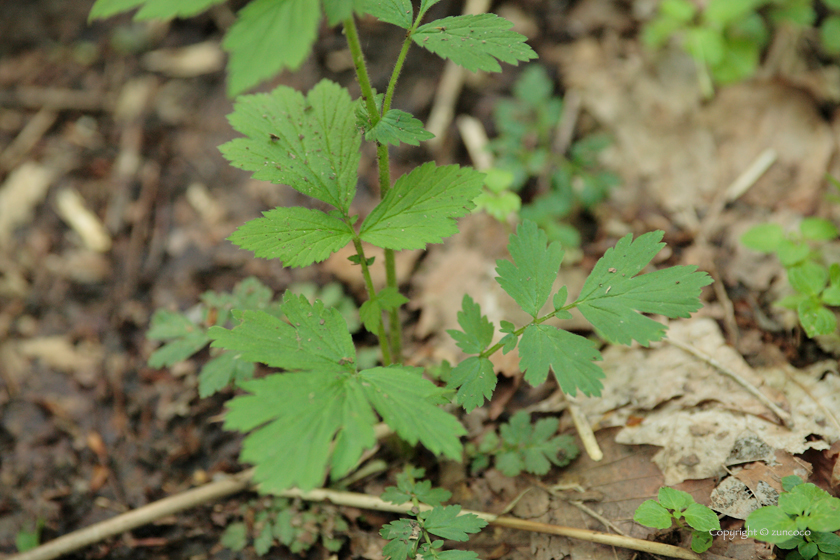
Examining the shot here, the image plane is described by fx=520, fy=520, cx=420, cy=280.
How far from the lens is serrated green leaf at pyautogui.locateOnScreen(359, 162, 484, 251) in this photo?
1.58 m

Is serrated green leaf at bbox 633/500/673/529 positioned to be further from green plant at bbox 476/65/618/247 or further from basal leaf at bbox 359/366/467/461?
green plant at bbox 476/65/618/247

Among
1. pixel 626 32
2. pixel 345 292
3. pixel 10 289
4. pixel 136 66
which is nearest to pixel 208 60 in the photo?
pixel 136 66

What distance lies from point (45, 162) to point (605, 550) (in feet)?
12.8

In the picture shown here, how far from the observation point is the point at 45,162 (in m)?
3.45

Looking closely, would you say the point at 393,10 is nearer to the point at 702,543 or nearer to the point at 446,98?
the point at 446,98

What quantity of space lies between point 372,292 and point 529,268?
0.52 metres

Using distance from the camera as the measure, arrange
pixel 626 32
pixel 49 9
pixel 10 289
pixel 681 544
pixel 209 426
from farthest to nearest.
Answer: pixel 49 9 → pixel 626 32 → pixel 10 289 → pixel 209 426 → pixel 681 544

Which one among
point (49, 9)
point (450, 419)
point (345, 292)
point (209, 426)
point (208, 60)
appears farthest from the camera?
point (49, 9)

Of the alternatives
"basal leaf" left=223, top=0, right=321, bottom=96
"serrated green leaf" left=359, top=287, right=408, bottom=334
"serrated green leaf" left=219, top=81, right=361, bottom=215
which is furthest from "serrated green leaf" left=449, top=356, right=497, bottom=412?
"basal leaf" left=223, top=0, right=321, bottom=96

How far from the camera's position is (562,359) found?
1541mm

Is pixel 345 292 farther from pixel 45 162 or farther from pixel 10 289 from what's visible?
pixel 45 162

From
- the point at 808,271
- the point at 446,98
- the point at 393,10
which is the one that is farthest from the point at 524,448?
the point at 446,98

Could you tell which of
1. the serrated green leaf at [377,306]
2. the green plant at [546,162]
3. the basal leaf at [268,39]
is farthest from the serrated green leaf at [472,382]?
the green plant at [546,162]

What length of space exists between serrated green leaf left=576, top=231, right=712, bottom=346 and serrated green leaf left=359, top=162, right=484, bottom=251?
1.59 ft
